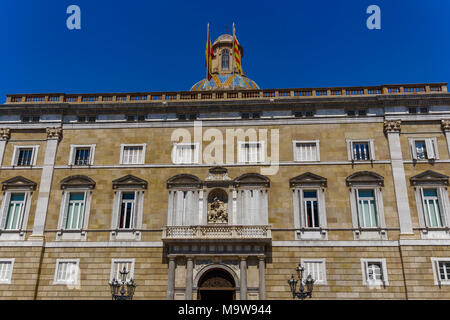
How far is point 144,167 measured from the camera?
30641 millimetres

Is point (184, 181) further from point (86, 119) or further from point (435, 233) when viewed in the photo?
point (435, 233)

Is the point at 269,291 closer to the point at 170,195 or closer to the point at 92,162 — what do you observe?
the point at 170,195

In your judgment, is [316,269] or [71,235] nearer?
[316,269]

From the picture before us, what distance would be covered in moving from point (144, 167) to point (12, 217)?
9441 millimetres

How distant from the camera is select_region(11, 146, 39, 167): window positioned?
103 feet

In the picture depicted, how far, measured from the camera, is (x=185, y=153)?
1219 inches

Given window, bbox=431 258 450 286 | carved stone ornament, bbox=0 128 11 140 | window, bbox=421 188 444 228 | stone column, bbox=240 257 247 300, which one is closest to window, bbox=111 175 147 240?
stone column, bbox=240 257 247 300

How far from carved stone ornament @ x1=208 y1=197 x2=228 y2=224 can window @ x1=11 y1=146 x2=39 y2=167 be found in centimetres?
1304

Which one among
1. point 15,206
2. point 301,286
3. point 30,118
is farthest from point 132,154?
point 301,286

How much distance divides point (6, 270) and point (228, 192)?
598 inches

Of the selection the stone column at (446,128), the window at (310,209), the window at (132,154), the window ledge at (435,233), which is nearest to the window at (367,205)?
the window at (310,209)

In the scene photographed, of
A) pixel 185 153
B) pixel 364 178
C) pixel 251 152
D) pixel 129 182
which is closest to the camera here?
pixel 364 178

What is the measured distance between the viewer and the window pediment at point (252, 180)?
96.9ft

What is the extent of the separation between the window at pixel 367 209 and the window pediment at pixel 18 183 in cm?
2196
